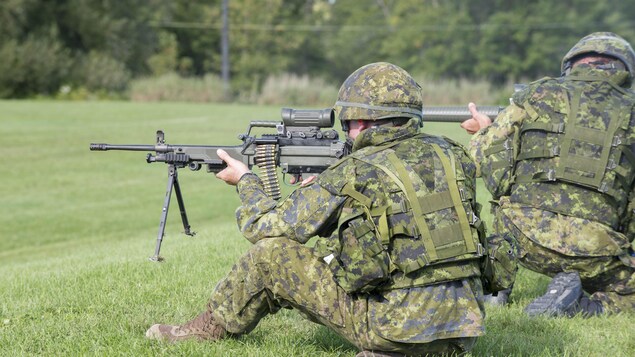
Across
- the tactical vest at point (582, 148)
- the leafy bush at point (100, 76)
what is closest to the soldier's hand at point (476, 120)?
the tactical vest at point (582, 148)

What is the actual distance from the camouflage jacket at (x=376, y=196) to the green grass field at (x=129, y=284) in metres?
0.77

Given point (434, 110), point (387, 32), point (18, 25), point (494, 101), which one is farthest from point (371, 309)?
point (387, 32)

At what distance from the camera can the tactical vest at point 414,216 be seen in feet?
15.5

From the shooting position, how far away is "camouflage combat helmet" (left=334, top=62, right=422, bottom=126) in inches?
193

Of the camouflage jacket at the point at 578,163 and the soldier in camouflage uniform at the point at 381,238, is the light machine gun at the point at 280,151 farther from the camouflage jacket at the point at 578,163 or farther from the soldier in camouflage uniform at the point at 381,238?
the camouflage jacket at the point at 578,163

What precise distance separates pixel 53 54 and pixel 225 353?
162 ft

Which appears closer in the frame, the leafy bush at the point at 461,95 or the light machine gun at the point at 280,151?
the light machine gun at the point at 280,151

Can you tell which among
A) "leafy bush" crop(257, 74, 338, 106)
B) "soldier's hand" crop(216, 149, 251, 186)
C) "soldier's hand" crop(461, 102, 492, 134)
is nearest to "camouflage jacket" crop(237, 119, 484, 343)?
"soldier's hand" crop(216, 149, 251, 186)

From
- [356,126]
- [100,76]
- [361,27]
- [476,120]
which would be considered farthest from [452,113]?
[361,27]

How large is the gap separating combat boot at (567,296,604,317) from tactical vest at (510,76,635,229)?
63cm

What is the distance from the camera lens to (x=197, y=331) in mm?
5422

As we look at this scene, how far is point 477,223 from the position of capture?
4.88 m

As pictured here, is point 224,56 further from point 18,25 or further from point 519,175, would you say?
point 519,175

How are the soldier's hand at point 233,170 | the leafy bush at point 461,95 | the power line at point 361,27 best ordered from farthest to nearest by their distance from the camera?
1. the power line at point 361,27
2. the leafy bush at point 461,95
3. the soldier's hand at point 233,170
